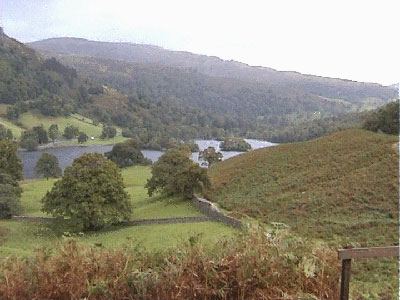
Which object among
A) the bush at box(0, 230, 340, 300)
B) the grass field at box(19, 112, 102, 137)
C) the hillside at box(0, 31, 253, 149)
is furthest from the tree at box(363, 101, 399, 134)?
the grass field at box(19, 112, 102, 137)

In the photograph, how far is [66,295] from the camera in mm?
5742

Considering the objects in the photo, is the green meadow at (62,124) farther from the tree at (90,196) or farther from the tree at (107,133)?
the tree at (90,196)

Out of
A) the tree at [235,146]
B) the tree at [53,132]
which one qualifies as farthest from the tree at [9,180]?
the tree at [235,146]

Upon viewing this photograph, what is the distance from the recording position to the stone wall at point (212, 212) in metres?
22.9

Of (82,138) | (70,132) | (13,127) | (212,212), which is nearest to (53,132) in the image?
(70,132)

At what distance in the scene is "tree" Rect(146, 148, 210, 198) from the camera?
97.4 feet

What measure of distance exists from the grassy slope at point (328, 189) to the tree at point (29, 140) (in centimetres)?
8225

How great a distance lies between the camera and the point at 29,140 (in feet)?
347

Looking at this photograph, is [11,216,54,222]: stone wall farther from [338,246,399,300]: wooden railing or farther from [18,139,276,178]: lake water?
[18,139,276,178]: lake water

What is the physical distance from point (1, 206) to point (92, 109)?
127923 millimetres

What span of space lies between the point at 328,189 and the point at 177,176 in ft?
36.1

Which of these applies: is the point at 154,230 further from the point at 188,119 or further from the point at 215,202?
the point at 188,119

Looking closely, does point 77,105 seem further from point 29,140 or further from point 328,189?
point 328,189

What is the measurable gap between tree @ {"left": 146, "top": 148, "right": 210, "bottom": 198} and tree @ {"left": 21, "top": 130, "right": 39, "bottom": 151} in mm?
81135
